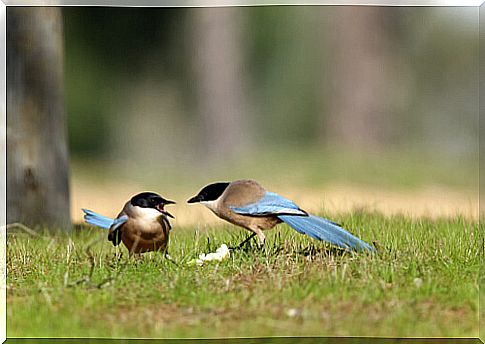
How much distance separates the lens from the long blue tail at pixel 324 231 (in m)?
2.84

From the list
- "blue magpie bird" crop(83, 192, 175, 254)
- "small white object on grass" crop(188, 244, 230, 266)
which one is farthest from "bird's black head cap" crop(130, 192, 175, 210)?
"small white object on grass" crop(188, 244, 230, 266)

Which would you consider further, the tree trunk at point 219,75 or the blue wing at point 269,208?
the tree trunk at point 219,75

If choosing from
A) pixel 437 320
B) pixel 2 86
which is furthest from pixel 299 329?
pixel 2 86

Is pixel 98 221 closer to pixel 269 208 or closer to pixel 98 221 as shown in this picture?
pixel 98 221

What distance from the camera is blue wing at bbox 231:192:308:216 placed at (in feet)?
9.30

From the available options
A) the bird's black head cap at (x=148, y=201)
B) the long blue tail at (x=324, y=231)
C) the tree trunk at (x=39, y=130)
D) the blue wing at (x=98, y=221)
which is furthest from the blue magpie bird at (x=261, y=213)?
the tree trunk at (x=39, y=130)

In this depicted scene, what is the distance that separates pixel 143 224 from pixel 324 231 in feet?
1.96

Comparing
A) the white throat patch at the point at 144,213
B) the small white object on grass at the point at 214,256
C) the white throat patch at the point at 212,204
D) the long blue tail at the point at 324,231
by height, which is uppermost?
the white throat patch at the point at 212,204

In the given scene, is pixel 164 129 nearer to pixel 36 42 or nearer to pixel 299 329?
pixel 36 42

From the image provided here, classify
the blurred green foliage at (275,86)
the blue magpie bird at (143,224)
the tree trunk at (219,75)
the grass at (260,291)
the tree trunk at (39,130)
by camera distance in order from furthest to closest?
the tree trunk at (219,75), the tree trunk at (39,130), the blurred green foliage at (275,86), the blue magpie bird at (143,224), the grass at (260,291)

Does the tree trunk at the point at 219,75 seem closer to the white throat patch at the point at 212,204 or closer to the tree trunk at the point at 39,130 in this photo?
the tree trunk at the point at 39,130

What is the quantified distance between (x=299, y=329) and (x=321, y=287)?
0.59 feet

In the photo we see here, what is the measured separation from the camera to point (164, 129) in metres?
3.48

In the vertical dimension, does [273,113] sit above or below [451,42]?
below
